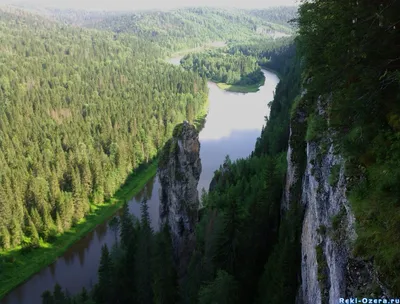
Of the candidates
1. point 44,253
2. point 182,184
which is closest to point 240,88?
point 44,253

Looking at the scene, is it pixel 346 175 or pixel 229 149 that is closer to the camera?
pixel 346 175

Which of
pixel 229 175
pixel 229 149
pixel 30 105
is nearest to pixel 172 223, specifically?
pixel 229 175

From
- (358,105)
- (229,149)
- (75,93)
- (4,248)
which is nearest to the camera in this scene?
(358,105)

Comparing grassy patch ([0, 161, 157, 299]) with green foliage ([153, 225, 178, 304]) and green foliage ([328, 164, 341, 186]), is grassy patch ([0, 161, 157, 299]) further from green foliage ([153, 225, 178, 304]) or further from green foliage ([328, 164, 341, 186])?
green foliage ([328, 164, 341, 186])

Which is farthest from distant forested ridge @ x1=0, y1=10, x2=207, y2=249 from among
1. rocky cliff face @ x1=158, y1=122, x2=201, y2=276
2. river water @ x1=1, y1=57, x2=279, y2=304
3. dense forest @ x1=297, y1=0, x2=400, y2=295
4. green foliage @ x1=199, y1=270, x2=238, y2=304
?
dense forest @ x1=297, y1=0, x2=400, y2=295

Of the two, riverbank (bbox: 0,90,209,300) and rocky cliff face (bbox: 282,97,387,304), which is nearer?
rocky cliff face (bbox: 282,97,387,304)

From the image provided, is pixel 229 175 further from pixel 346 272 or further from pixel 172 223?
pixel 346 272

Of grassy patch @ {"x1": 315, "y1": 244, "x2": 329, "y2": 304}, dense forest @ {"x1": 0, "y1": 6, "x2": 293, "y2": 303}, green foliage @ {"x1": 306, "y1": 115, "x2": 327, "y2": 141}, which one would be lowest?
dense forest @ {"x1": 0, "y1": 6, "x2": 293, "y2": 303}

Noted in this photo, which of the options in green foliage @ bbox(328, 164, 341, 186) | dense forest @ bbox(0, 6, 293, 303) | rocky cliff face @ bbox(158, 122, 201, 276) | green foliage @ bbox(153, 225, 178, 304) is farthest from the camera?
dense forest @ bbox(0, 6, 293, 303)
